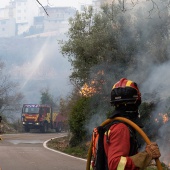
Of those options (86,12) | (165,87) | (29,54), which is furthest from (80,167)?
(29,54)

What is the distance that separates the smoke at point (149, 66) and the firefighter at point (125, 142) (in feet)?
30.6

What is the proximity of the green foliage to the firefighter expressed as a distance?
45.5 ft

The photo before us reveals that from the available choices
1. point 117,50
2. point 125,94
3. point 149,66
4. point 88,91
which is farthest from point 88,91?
point 125,94

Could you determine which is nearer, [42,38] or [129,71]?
[129,71]

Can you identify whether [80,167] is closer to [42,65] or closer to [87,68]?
[87,68]

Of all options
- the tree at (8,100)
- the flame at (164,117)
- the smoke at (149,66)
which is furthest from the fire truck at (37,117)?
the flame at (164,117)

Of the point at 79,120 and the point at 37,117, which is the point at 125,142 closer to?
the point at 79,120

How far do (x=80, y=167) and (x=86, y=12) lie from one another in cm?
1121

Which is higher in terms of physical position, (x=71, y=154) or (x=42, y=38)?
(x=42, y=38)

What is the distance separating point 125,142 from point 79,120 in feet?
48.0

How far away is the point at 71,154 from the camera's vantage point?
15.4 metres

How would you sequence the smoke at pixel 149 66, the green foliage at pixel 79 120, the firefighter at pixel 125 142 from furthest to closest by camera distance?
the green foliage at pixel 79 120 < the smoke at pixel 149 66 < the firefighter at pixel 125 142

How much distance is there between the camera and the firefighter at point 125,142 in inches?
109

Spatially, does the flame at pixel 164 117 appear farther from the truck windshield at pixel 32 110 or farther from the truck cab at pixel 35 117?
the truck windshield at pixel 32 110
